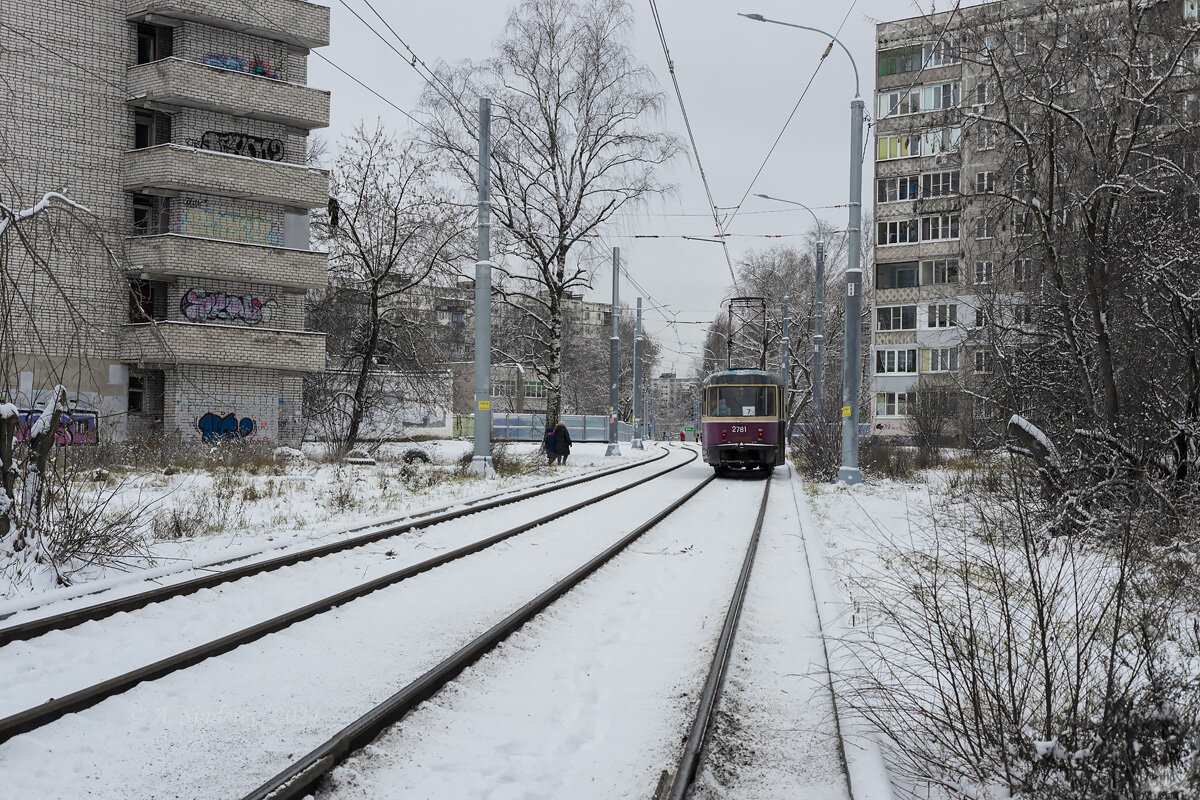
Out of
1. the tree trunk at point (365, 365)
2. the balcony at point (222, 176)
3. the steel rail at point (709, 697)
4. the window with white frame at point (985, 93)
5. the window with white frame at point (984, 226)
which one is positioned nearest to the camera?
the steel rail at point (709, 697)

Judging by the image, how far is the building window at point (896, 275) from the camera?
56.7 m

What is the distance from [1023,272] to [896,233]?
145ft

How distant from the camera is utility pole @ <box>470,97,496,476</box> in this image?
810 inches

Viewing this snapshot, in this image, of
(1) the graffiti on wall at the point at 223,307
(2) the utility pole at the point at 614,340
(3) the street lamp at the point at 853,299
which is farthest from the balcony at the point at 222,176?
(3) the street lamp at the point at 853,299

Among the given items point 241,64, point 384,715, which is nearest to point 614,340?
point 241,64

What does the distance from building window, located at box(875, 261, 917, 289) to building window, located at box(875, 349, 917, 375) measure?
396 centimetres

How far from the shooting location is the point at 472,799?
3762 mm

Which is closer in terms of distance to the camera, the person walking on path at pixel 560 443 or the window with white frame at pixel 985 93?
the window with white frame at pixel 985 93

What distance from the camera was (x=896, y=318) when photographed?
188ft

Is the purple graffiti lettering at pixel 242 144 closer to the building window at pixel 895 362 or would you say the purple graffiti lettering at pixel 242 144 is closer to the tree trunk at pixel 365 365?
the tree trunk at pixel 365 365

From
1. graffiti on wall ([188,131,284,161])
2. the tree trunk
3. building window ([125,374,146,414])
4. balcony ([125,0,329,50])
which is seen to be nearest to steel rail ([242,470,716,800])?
the tree trunk

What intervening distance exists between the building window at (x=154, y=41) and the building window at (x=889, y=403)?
138 feet

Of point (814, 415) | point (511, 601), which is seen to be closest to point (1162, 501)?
point (511, 601)

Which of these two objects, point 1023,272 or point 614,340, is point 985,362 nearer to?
point 1023,272
